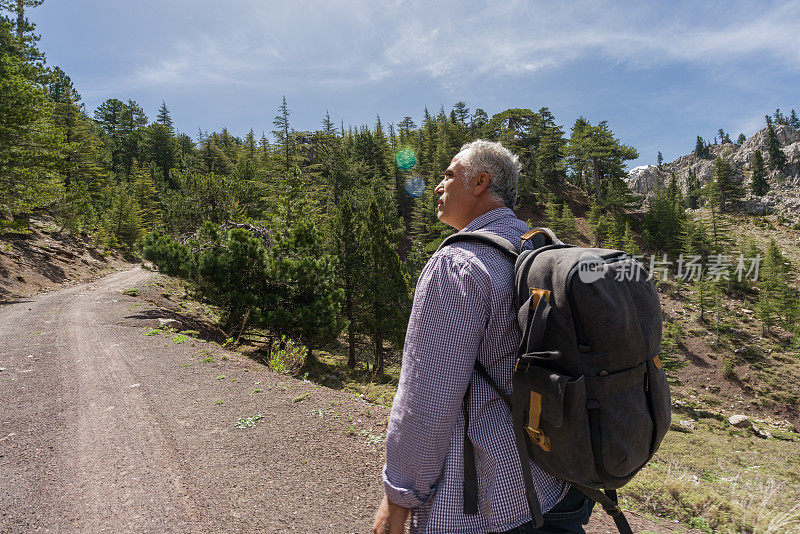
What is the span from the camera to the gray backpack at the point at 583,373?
1173 millimetres

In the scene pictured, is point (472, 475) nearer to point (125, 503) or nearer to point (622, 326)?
point (622, 326)

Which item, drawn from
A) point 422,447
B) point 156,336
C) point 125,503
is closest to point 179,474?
point 125,503

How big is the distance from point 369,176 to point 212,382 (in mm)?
52350

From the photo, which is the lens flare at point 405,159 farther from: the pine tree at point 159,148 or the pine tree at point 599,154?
the pine tree at point 159,148

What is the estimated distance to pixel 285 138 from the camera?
35.7m

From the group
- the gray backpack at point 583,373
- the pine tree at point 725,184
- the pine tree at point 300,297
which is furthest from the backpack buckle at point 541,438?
the pine tree at point 725,184

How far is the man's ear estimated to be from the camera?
167cm

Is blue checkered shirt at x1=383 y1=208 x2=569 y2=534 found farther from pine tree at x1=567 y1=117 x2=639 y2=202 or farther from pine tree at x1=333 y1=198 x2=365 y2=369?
pine tree at x1=567 y1=117 x2=639 y2=202

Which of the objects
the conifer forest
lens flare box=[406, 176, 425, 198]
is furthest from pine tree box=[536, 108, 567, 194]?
lens flare box=[406, 176, 425, 198]

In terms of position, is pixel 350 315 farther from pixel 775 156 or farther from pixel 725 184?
pixel 775 156

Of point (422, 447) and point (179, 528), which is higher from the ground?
point (422, 447)

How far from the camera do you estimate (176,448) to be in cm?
424

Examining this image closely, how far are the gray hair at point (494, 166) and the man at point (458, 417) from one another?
0.38 metres

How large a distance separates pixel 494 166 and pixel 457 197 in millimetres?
214
